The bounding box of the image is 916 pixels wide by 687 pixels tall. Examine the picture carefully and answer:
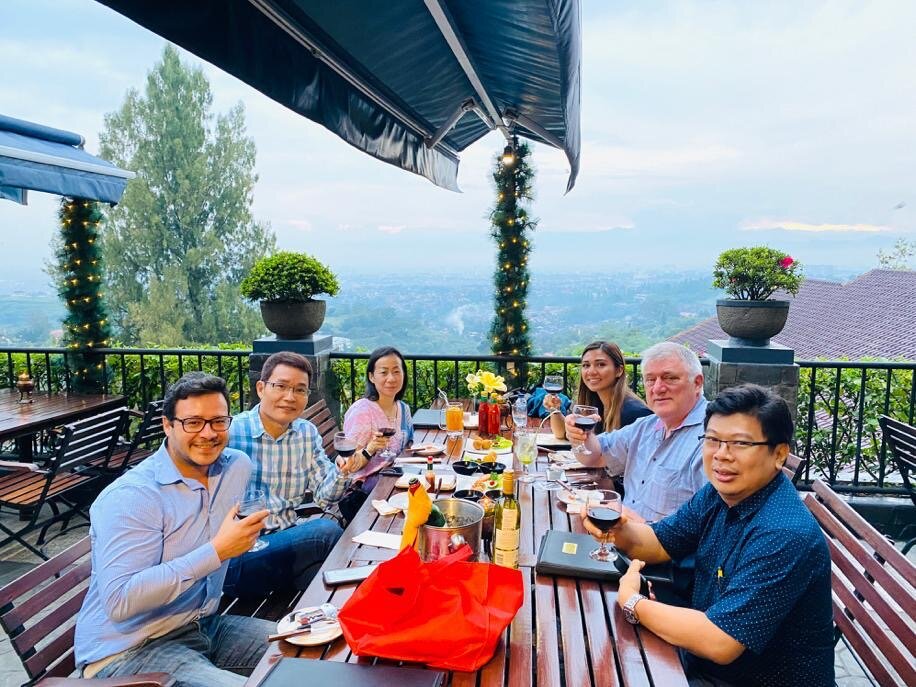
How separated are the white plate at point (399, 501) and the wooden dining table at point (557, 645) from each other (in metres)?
0.38

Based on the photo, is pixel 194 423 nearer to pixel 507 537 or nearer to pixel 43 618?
pixel 43 618

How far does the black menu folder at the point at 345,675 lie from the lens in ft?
3.88

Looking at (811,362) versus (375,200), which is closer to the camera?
(811,362)

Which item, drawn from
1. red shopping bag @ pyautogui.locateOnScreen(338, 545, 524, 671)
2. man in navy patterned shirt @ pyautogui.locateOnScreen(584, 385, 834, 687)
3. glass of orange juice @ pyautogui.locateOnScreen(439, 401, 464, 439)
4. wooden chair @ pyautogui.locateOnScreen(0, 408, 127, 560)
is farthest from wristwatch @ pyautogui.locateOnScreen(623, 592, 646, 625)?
wooden chair @ pyautogui.locateOnScreen(0, 408, 127, 560)

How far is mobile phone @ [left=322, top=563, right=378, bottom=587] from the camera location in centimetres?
167

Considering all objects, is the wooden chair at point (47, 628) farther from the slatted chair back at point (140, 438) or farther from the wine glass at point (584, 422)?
the slatted chair back at point (140, 438)

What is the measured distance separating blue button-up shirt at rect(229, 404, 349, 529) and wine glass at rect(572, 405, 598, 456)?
1.11 meters

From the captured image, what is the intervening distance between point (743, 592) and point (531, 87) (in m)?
3.16

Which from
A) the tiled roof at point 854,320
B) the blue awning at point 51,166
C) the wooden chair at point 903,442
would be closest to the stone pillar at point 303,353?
the blue awning at point 51,166

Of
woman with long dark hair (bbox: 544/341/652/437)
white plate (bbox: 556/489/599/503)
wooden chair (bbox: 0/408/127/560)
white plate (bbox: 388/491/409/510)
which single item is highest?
woman with long dark hair (bbox: 544/341/652/437)

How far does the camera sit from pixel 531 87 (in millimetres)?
3676

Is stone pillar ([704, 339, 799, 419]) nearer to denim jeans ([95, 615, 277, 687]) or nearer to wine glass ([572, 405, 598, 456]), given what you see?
wine glass ([572, 405, 598, 456])

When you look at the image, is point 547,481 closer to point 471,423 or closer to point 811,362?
point 471,423

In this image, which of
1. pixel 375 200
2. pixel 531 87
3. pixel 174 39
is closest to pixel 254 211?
pixel 375 200
